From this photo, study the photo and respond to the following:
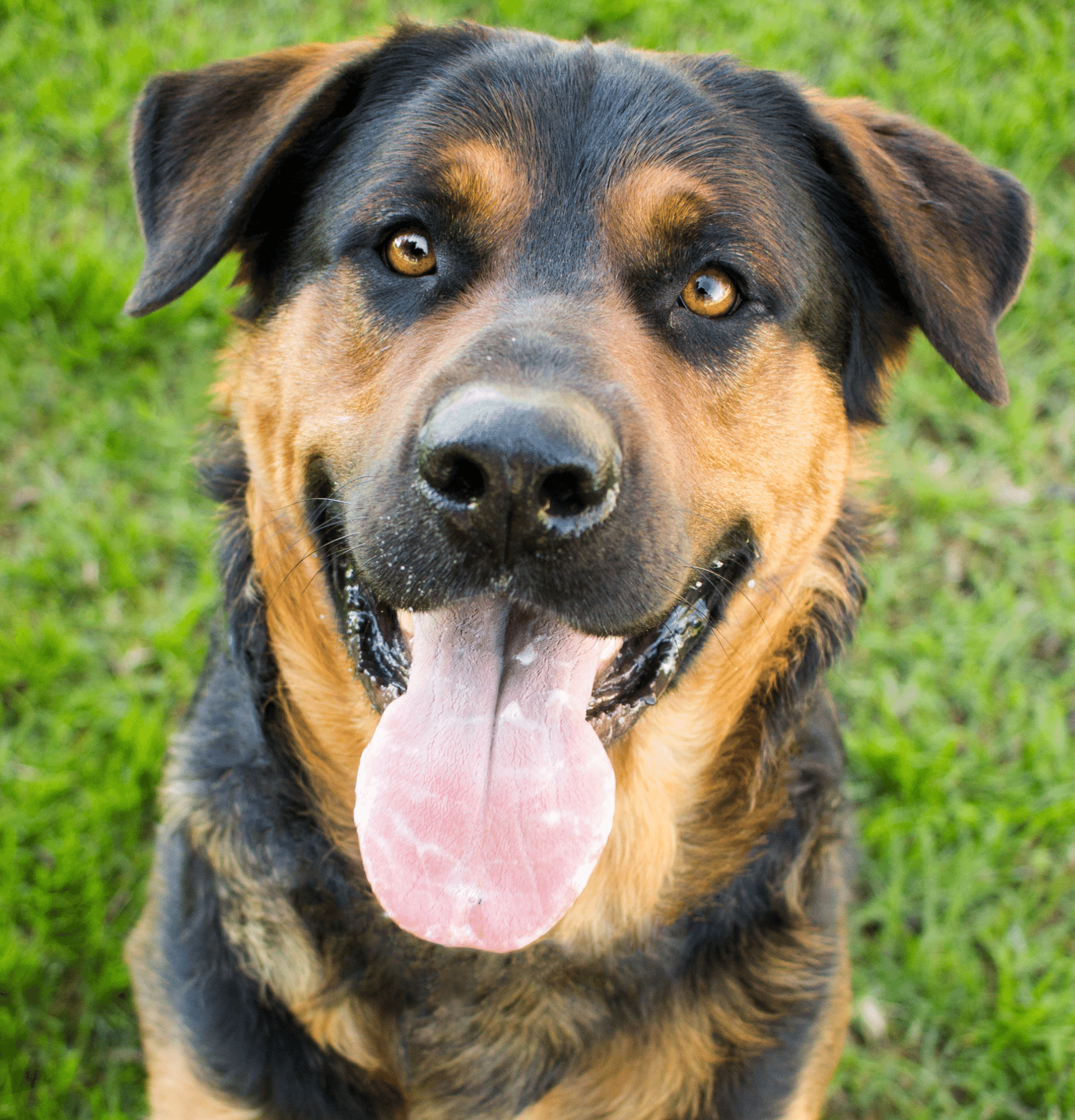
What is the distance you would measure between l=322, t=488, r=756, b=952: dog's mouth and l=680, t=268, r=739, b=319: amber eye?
1.82 ft

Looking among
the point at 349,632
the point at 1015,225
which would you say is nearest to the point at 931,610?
the point at 1015,225

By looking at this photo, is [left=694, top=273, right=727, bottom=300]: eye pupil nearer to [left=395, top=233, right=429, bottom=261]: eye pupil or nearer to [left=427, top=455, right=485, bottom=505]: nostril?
[left=395, top=233, right=429, bottom=261]: eye pupil

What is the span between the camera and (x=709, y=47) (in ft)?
19.0

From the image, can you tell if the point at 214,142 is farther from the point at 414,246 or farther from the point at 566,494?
the point at 566,494

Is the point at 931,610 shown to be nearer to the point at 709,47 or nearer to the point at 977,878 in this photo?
the point at 977,878

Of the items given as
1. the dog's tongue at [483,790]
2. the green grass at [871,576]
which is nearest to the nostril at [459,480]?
the dog's tongue at [483,790]

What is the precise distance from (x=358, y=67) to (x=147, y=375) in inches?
102

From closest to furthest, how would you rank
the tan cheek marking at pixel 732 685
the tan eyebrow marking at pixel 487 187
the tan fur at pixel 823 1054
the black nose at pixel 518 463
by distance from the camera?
the black nose at pixel 518 463 → the tan eyebrow marking at pixel 487 187 → the tan cheek marking at pixel 732 685 → the tan fur at pixel 823 1054

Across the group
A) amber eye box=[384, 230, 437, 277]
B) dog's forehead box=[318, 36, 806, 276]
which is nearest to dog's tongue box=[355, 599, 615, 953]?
amber eye box=[384, 230, 437, 277]

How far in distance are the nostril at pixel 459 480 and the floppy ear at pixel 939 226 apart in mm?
1255

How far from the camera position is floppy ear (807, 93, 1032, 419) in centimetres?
255

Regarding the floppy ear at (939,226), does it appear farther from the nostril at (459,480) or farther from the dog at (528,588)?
the nostril at (459,480)

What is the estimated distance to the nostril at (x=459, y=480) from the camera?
1.95 m

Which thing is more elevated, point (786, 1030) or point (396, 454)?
point (396, 454)
